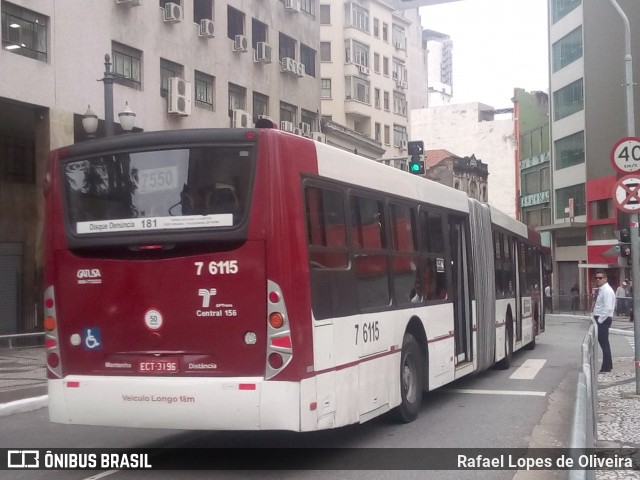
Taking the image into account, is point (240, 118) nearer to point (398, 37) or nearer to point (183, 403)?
point (183, 403)

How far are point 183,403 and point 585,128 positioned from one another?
53514mm

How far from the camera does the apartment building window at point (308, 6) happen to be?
4072cm

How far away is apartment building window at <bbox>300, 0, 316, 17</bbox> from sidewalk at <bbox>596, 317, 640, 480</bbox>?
90.5 ft

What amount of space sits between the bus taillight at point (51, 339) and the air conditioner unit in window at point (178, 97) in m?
20.9

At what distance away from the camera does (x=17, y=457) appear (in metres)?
8.80

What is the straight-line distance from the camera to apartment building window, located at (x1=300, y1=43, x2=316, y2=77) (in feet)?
133

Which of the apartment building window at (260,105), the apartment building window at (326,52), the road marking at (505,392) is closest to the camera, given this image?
the road marking at (505,392)

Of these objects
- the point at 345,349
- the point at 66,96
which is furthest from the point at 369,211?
the point at 66,96

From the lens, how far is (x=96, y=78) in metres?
25.6

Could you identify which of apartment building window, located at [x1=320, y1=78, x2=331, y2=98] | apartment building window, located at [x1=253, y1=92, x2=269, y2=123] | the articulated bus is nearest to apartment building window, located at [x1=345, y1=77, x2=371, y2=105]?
apartment building window, located at [x1=320, y1=78, x2=331, y2=98]

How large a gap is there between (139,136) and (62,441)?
152 inches

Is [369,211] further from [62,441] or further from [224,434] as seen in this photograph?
[62,441]

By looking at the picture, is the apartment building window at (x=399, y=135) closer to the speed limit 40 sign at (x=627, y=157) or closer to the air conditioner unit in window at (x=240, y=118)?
the air conditioner unit in window at (x=240, y=118)

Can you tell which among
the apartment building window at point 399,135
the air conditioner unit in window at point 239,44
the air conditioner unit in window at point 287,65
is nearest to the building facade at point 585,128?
the apartment building window at point 399,135
